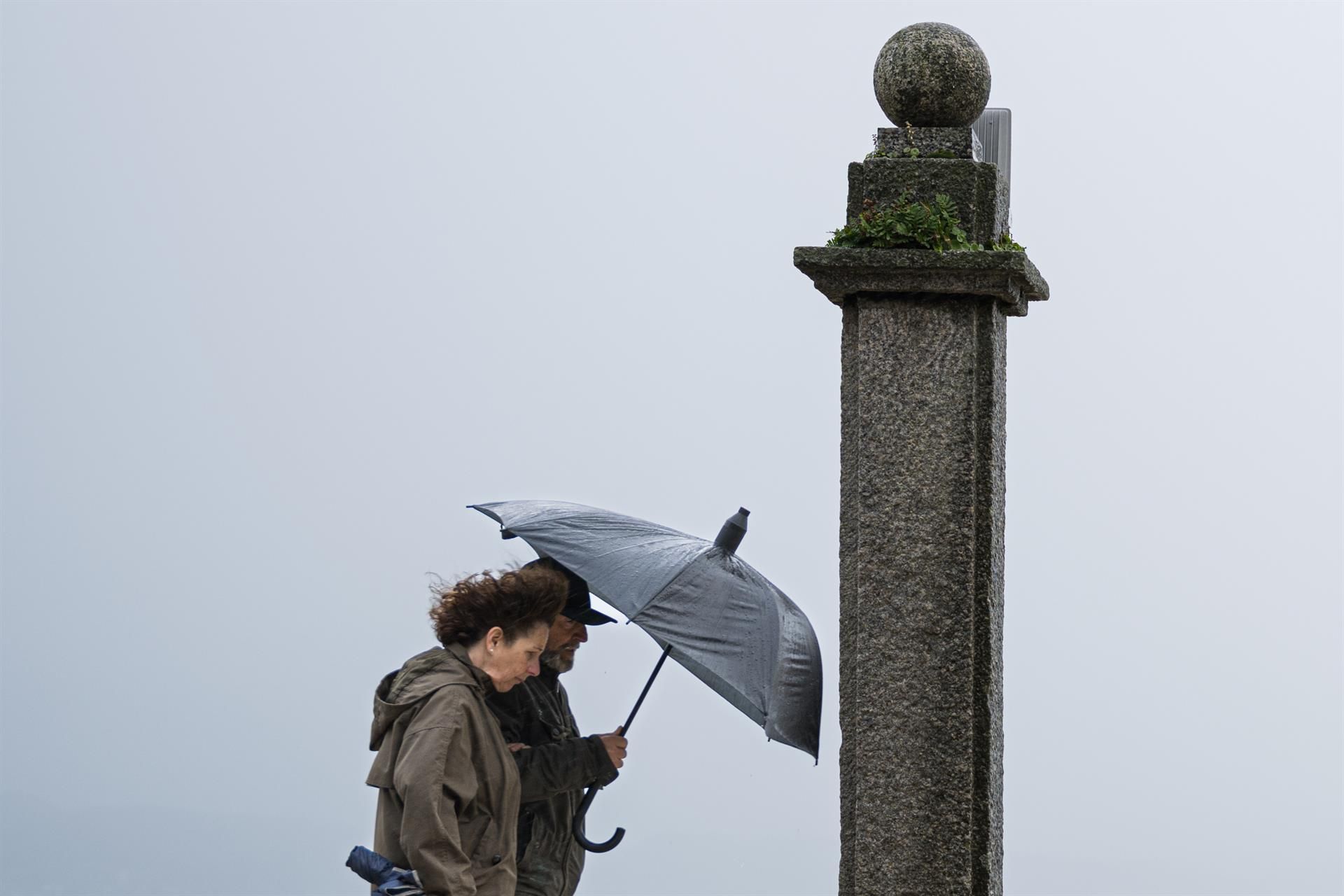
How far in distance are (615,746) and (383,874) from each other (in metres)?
0.96

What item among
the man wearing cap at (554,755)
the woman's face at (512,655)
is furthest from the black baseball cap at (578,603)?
the woman's face at (512,655)

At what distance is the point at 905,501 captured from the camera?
17.9ft

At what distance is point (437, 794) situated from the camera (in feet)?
15.0

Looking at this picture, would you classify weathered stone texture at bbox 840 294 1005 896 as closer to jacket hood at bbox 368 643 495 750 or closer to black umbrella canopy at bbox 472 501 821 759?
black umbrella canopy at bbox 472 501 821 759

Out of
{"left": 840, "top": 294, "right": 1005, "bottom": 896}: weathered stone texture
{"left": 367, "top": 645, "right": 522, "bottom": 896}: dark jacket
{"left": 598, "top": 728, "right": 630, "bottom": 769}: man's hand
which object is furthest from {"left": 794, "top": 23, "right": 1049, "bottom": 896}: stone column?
{"left": 367, "top": 645, "right": 522, "bottom": 896}: dark jacket

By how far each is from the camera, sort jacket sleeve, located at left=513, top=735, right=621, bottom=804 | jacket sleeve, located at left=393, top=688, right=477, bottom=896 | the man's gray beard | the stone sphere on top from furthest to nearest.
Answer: the stone sphere on top < the man's gray beard < jacket sleeve, located at left=513, top=735, right=621, bottom=804 < jacket sleeve, located at left=393, top=688, right=477, bottom=896

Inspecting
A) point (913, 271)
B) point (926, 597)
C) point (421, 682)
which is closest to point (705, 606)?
point (926, 597)

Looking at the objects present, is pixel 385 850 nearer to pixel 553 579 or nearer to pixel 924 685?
pixel 553 579

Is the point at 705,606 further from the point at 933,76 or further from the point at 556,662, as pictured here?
the point at 933,76

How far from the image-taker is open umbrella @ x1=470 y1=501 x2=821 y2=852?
514 cm

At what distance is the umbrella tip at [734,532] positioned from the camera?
18.0 feet

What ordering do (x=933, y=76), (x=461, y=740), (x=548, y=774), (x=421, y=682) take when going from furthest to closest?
1. (x=933, y=76)
2. (x=548, y=774)
3. (x=421, y=682)
4. (x=461, y=740)

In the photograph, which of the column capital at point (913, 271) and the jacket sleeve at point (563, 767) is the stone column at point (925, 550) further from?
the jacket sleeve at point (563, 767)

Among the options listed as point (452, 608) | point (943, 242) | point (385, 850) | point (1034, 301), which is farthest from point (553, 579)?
point (1034, 301)
